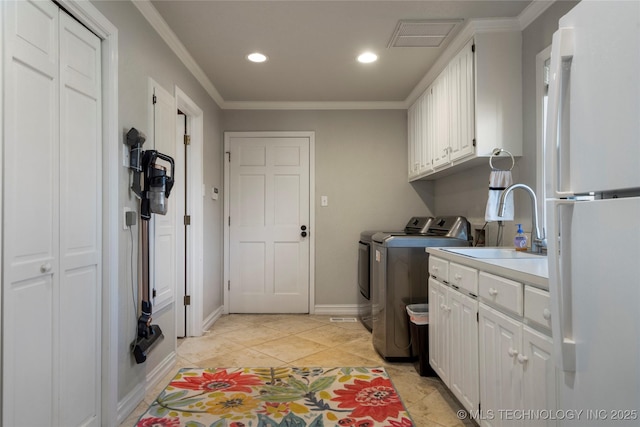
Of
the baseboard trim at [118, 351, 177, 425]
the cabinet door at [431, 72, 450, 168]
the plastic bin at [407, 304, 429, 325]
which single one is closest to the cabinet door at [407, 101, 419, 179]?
the cabinet door at [431, 72, 450, 168]

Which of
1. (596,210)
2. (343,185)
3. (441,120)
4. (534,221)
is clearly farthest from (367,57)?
(596,210)

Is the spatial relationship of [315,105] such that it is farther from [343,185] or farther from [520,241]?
[520,241]

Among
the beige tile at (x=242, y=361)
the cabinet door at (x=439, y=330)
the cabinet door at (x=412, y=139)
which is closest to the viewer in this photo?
the cabinet door at (x=439, y=330)

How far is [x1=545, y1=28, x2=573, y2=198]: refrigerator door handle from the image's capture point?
880 mm

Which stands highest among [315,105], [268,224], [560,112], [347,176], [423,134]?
[315,105]

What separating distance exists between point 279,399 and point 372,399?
571mm

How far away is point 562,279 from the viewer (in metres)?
0.89

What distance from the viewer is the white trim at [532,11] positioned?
2068 millimetres

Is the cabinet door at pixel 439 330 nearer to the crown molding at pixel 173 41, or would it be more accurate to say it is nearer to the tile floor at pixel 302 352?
the tile floor at pixel 302 352

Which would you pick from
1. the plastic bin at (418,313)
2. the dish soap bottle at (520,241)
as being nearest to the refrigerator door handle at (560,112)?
the dish soap bottle at (520,241)

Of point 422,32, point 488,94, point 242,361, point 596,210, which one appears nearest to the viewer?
point 596,210

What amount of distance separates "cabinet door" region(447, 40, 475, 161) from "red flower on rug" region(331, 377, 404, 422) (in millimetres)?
1682

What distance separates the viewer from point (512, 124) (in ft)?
7.57

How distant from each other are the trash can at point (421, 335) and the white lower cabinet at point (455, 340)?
9 cm
